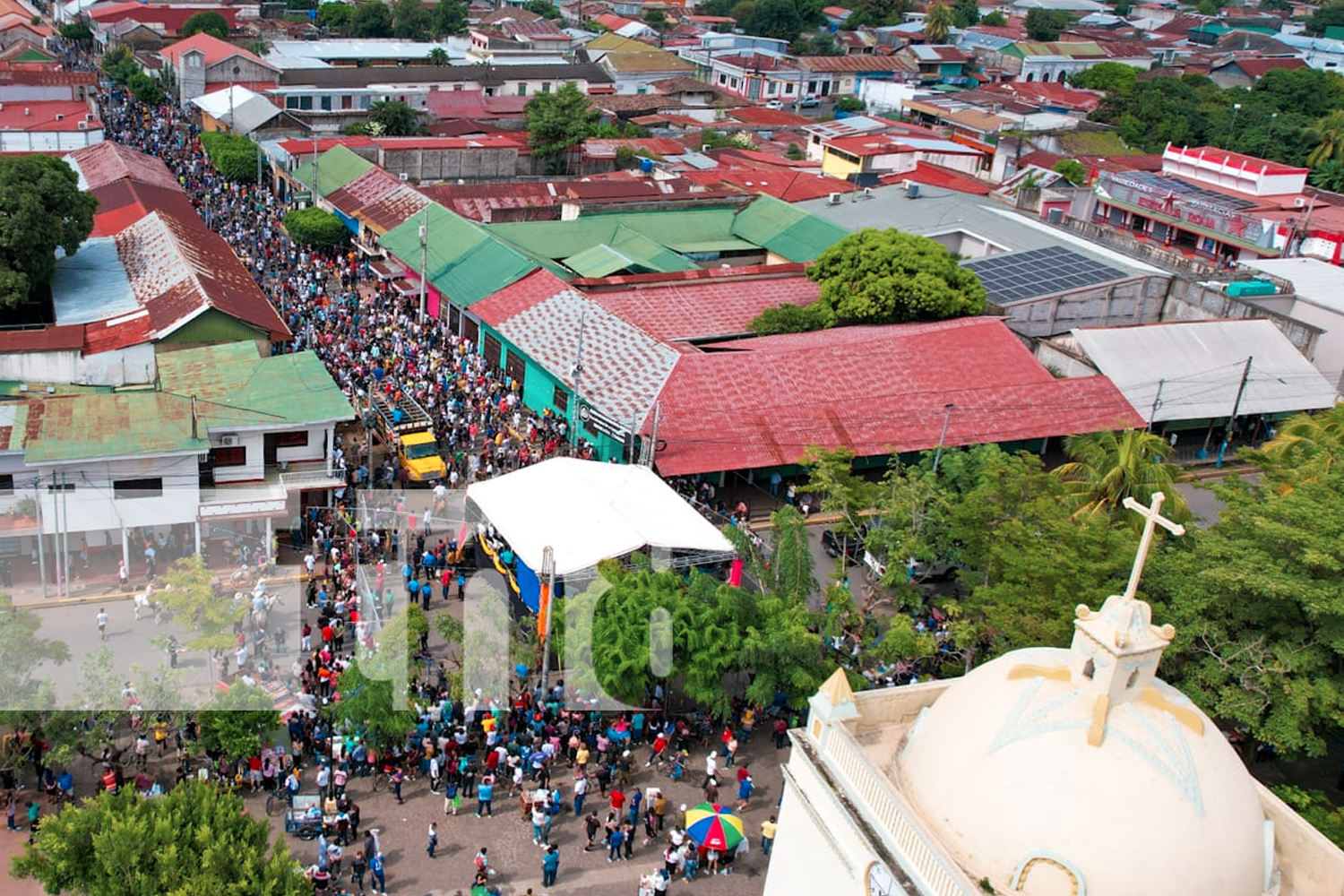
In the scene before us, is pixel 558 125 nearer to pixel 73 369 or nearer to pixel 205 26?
pixel 73 369

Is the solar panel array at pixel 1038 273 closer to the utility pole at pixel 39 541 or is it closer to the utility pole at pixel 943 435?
the utility pole at pixel 943 435

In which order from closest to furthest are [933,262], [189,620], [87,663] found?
[87,663] < [189,620] < [933,262]

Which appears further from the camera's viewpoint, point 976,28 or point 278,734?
point 976,28

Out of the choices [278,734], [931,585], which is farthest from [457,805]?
[931,585]

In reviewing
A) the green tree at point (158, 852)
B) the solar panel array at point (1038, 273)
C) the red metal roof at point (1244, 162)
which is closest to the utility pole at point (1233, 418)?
the solar panel array at point (1038, 273)

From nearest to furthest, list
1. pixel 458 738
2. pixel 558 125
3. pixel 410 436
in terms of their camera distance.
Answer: pixel 458 738 → pixel 410 436 → pixel 558 125

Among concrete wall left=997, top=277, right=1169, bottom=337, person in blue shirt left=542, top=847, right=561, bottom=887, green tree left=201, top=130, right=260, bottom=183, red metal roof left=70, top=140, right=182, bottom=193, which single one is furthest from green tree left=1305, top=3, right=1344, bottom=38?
person in blue shirt left=542, top=847, right=561, bottom=887

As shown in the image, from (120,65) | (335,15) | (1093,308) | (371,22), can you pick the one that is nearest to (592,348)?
(1093,308)

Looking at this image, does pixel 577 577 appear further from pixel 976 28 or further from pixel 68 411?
pixel 976 28
